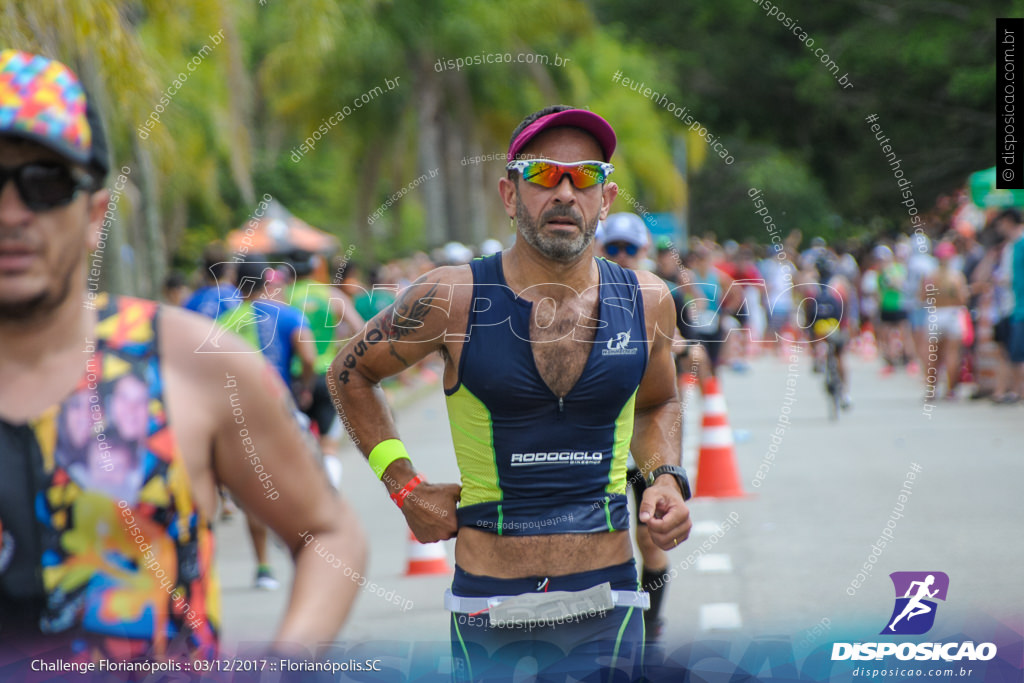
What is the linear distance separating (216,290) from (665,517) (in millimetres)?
7040

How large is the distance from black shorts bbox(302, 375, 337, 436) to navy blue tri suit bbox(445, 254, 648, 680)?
5517 millimetres

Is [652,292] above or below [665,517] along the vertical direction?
above

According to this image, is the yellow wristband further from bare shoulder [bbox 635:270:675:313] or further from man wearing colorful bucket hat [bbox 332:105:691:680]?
bare shoulder [bbox 635:270:675:313]

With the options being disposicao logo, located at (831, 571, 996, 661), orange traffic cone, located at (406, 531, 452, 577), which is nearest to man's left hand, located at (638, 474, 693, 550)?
disposicao logo, located at (831, 571, 996, 661)

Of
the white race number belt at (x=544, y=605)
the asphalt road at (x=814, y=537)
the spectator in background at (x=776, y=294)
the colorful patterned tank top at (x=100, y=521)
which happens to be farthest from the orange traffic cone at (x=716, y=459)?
the spectator in background at (x=776, y=294)

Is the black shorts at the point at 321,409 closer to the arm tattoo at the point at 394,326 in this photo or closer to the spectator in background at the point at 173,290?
the spectator in background at the point at 173,290

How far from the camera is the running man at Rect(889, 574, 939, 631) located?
395cm

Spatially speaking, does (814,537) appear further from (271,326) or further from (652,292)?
(652,292)

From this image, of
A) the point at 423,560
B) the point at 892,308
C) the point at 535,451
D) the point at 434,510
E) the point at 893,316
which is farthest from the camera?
the point at 893,316

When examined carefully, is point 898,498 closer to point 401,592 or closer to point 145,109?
point 401,592

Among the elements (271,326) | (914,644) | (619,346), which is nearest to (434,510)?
(619,346)

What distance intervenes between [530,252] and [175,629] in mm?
1760

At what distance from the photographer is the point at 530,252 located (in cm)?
356

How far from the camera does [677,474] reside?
3574mm
